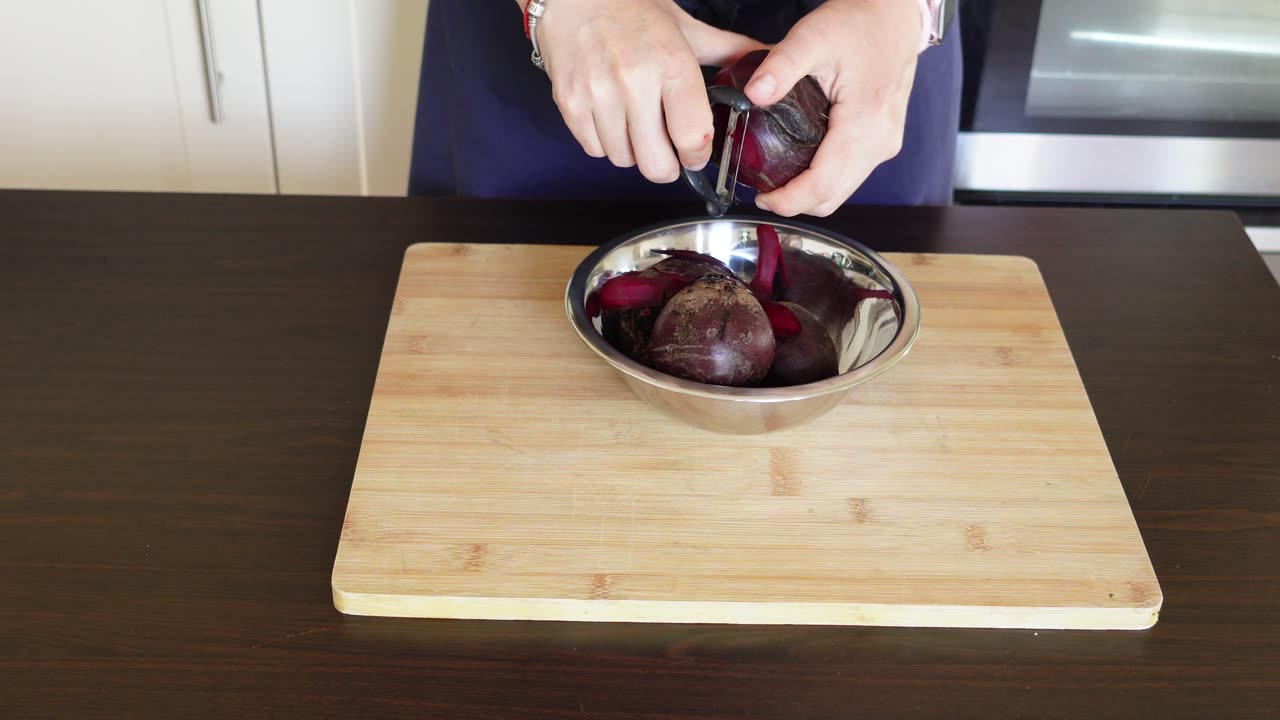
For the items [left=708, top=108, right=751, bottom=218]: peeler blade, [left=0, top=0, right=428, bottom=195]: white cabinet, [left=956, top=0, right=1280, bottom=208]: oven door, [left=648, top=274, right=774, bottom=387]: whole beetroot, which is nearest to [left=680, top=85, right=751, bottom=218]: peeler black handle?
[left=708, top=108, right=751, bottom=218]: peeler blade

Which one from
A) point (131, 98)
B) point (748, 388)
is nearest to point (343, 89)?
point (131, 98)

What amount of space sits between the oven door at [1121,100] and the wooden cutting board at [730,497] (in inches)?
27.5

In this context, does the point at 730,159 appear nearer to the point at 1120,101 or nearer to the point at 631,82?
the point at 631,82

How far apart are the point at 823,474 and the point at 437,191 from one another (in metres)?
0.75

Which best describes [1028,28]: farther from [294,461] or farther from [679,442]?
[294,461]

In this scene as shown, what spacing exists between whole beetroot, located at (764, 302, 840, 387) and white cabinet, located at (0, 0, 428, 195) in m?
1.08

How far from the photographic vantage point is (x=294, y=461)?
662 millimetres

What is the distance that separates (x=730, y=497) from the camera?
2.06 feet

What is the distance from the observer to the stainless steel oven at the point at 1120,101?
4.47ft

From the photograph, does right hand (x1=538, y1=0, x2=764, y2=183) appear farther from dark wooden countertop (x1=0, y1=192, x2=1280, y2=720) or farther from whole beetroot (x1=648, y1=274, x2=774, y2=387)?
dark wooden countertop (x1=0, y1=192, x2=1280, y2=720)

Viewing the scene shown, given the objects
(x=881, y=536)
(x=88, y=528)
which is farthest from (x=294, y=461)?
(x=881, y=536)

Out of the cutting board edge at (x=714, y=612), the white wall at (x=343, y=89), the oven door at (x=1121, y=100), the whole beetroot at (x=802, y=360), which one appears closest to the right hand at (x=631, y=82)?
the whole beetroot at (x=802, y=360)

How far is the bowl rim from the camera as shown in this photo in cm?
60

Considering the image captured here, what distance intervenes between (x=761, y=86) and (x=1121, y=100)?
0.97 m
